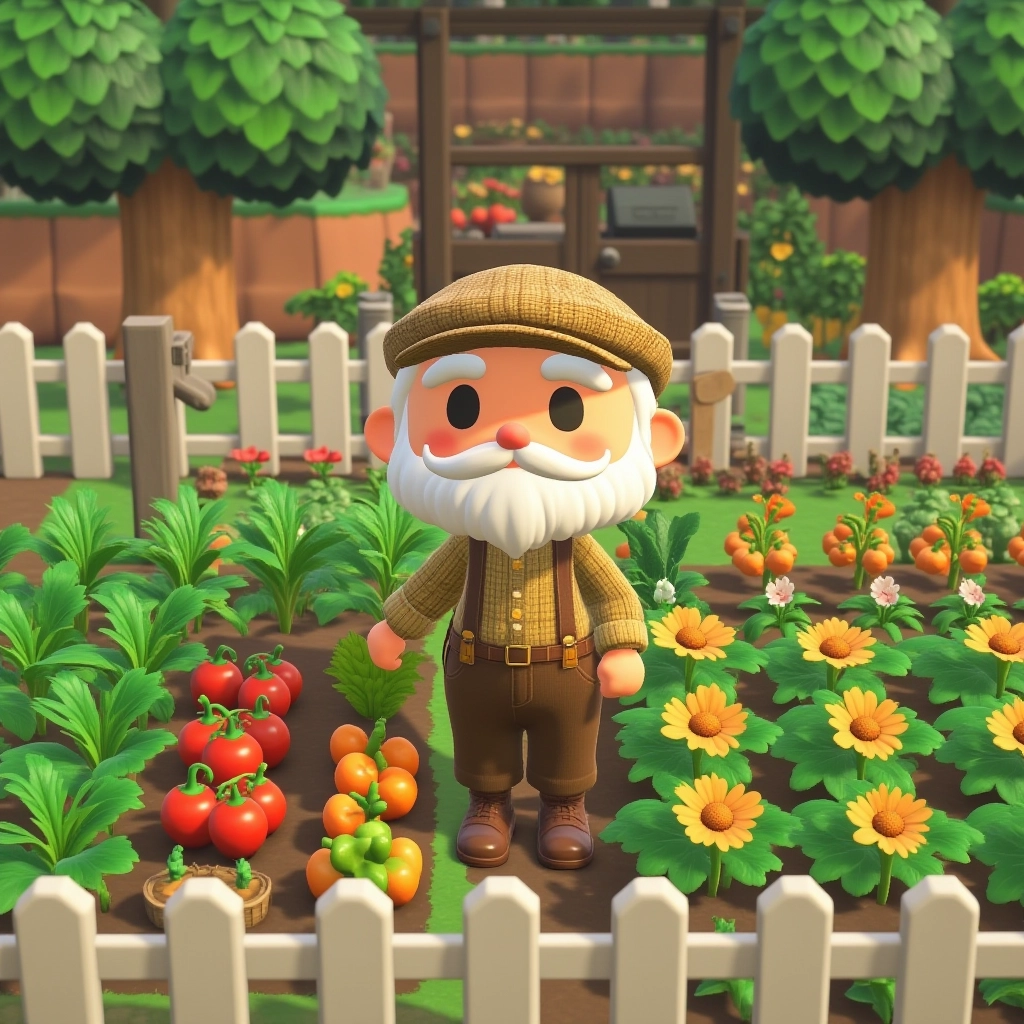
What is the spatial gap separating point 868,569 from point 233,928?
3777mm

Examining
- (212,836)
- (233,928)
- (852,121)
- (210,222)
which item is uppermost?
(852,121)

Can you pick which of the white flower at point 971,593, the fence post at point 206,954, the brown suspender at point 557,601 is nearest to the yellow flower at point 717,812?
the brown suspender at point 557,601

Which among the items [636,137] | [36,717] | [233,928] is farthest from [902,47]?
[636,137]

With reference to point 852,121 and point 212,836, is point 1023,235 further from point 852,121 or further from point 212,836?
point 212,836

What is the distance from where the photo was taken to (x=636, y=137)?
66.8 feet

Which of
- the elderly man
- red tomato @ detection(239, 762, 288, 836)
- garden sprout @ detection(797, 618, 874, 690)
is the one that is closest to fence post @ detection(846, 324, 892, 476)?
garden sprout @ detection(797, 618, 874, 690)

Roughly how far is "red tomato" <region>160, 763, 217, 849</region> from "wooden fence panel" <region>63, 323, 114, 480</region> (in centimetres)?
397

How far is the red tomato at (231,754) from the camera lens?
172 inches

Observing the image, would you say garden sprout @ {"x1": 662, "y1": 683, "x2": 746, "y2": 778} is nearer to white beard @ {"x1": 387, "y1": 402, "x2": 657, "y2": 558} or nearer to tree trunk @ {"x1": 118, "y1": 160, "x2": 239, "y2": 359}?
white beard @ {"x1": 387, "y1": 402, "x2": 657, "y2": 558}

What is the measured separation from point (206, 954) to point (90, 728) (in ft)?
4.65

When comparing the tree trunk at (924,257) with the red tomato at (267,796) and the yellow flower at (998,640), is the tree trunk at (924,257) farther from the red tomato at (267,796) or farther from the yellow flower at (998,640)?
the red tomato at (267,796)

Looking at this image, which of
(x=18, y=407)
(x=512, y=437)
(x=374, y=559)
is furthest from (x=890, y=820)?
(x=18, y=407)

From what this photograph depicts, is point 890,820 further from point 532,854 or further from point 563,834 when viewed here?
point 532,854

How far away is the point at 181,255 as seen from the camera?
9578 mm
